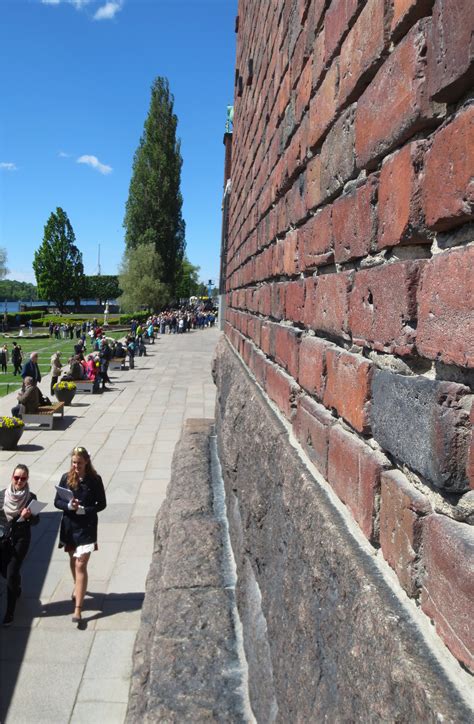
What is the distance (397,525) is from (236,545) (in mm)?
1974

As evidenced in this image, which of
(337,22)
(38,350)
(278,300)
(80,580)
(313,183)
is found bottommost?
(38,350)

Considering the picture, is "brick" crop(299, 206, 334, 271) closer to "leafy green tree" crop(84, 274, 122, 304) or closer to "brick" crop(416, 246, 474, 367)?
"brick" crop(416, 246, 474, 367)

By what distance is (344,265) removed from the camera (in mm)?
1504

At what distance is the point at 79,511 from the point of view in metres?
5.47

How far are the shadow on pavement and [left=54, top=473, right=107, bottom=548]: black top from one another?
0.70 meters

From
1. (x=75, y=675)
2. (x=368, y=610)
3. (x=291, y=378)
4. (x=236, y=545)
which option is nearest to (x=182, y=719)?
(x=236, y=545)

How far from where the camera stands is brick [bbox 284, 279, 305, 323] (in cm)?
202

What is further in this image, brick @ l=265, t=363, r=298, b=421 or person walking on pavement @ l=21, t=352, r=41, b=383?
person walking on pavement @ l=21, t=352, r=41, b=383

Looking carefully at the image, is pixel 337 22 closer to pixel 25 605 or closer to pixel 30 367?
pixel 25 605

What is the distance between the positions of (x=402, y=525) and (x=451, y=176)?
561mm

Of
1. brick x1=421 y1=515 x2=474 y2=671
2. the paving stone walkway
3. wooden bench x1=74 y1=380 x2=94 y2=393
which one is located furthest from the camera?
wooden bench x1=74 y1=380 x2=94 y2=393

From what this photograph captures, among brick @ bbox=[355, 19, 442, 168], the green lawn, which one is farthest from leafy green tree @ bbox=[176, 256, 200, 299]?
brick @ bbox=[355, 19, 442, 168]

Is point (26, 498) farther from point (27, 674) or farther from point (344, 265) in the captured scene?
point (344, 265)

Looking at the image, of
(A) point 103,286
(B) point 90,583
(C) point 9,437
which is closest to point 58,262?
(A) point 103,286
